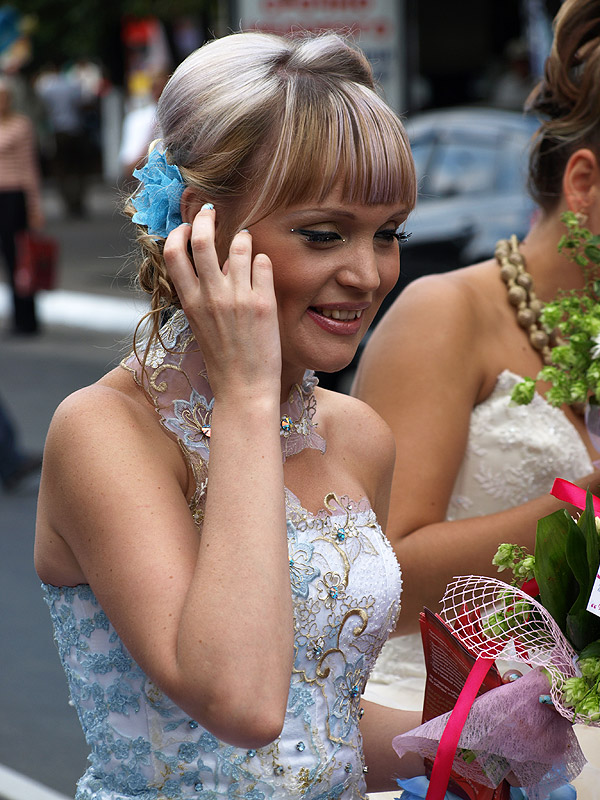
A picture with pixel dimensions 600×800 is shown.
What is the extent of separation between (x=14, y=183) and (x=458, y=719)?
1098 centimetres

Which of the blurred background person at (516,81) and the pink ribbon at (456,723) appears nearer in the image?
the pink ribbon at (456,723)

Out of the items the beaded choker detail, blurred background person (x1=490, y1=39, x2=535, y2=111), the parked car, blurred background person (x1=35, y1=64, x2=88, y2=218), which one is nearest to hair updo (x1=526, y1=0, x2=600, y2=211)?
the beaded choker detail

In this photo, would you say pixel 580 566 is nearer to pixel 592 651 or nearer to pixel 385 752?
pixel 592 651

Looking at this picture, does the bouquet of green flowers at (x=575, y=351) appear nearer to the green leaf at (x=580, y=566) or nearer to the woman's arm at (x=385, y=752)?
the green leaf at (x=580, y=566)

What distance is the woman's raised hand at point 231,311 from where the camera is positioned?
1761 mm

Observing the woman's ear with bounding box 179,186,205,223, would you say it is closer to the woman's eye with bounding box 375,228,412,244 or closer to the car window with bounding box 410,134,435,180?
the woman's eye with bounding box 375,228,412,244

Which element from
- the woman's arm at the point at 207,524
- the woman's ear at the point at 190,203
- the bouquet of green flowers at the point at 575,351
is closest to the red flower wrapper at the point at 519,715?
the woman's arm at the point at 207,524

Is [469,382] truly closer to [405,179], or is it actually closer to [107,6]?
[405,179]

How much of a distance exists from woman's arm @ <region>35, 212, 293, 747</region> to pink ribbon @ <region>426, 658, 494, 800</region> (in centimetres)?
25

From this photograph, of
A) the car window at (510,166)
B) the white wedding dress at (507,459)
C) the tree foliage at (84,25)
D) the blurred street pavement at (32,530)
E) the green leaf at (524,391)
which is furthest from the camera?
the tree foliage at (84,25)

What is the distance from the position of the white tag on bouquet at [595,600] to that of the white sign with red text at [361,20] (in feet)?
25.1

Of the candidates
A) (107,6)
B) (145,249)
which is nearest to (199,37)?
(107,6)

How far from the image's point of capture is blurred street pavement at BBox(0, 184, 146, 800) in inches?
170

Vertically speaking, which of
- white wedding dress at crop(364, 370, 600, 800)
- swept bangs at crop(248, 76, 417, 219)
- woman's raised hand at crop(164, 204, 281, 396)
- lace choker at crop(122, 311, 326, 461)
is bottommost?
white wedding dress at crop(364, 370, 600, 800)
